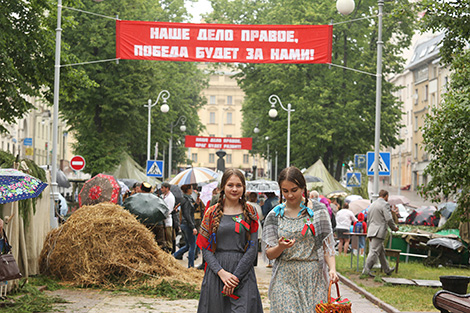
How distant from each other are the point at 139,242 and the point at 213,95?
13777 centimetres

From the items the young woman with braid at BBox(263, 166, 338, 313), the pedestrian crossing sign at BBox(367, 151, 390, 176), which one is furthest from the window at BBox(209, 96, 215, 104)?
the young woman with braid at BBox(263, 166, 338, 313)

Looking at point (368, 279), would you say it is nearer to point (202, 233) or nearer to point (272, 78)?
point (202, 233)

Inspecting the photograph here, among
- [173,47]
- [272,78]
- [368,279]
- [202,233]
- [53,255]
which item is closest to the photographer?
[202,233]

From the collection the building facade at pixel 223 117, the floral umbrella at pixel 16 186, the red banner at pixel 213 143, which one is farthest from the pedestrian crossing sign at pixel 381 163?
the building facade at pixel 223 117

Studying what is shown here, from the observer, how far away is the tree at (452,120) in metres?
13.6

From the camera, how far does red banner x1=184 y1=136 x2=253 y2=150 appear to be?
195 ft

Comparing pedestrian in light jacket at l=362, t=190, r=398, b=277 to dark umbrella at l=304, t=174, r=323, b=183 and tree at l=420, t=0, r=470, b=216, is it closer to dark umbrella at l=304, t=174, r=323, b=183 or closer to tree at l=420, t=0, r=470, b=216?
tree at l=420, t=0, r=470, b=216

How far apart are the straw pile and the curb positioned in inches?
121

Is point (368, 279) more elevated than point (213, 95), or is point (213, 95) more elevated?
point (213, 95)

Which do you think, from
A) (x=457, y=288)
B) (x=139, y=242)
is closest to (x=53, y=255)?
(x=139, y=242)

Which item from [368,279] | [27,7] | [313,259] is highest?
[27,7]

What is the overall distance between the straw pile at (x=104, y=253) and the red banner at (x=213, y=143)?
44.3 metres

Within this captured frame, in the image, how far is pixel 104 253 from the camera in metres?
14.0

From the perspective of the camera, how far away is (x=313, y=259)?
20.7 ft
